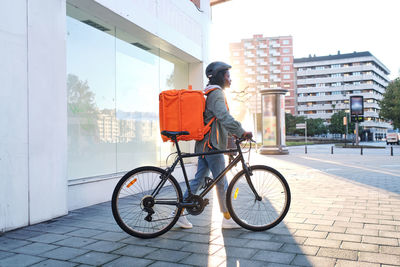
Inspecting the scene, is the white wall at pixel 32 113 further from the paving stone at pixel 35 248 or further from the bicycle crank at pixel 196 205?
the bicycle crank at pixel 196 205

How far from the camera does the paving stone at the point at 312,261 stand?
3.00 meters

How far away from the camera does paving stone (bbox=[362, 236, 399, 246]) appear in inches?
141

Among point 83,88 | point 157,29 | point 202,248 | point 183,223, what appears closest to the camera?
point 202,248

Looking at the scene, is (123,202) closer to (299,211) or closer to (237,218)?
(237,218)

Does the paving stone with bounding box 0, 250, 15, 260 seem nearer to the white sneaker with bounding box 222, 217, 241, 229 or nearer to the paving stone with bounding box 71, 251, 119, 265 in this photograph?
the paving stone with bounding box 71, 251, 119, 265

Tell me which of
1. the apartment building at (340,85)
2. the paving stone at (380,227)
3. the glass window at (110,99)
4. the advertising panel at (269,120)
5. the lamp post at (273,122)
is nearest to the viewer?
the paving stone at (380,227)

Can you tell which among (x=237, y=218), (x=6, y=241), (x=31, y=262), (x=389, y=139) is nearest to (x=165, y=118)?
(x=237, y=218)

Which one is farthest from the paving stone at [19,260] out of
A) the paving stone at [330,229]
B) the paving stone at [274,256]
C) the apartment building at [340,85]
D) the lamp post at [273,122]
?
the apartment building at [340,85]

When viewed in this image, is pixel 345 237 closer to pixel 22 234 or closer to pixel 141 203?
pixel 141 203

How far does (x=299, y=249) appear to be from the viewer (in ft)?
11.2

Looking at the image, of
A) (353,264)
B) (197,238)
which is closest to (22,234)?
(197,238)

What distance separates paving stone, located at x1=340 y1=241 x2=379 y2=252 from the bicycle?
0.82 metres

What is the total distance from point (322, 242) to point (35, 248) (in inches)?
113

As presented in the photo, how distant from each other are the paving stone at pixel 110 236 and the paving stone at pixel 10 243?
0.72 m
